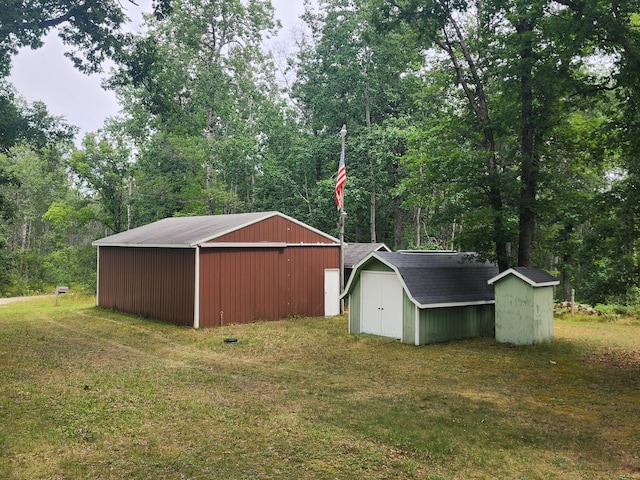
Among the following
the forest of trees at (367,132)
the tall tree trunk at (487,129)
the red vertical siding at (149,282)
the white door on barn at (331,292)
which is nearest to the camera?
the forest of trees at (367,132)

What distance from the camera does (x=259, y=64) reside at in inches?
1444

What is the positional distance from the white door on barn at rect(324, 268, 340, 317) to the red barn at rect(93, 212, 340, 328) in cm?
4

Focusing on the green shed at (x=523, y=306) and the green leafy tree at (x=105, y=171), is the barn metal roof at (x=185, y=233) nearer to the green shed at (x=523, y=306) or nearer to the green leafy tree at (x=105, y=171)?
the green shed at (x=523, y=306)

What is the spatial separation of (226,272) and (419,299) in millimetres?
6721

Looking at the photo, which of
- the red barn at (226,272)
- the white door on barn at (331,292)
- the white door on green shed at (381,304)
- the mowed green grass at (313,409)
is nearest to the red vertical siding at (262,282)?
the red barn at (226,272)

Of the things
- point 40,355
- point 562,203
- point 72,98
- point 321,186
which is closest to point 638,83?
point 562,203

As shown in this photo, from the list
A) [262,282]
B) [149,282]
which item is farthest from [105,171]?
[262,282]

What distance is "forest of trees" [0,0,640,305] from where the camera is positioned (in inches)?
481

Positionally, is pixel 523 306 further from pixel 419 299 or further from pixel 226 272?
pixel 226 272

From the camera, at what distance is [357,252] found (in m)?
22.7

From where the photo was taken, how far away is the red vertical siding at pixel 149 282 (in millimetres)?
15914

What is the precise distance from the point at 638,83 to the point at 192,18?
29.6m

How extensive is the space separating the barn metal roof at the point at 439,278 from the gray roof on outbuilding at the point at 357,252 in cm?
605

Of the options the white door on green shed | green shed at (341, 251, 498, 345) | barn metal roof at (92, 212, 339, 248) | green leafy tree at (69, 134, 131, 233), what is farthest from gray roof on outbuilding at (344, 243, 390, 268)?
green leafy tree at (69, 134, 131, 233)
